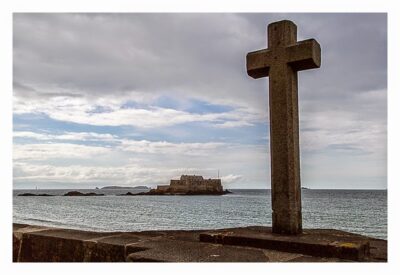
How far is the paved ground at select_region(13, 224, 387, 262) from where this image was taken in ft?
12.1

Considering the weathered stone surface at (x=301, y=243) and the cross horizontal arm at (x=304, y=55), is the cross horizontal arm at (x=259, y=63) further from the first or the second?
the weathered stone surface at (x=301, y=243)

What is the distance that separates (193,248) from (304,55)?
9.19 feet

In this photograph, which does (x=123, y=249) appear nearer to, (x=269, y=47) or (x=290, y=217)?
(x=290, y=217)

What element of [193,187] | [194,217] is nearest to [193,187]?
[193,187]

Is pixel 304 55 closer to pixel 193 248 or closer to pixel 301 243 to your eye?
pixel 301 243

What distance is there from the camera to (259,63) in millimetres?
5203

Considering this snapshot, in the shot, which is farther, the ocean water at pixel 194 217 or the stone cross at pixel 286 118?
the ocean water at pixel 194 217

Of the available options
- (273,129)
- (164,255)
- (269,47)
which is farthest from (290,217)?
(269,47)

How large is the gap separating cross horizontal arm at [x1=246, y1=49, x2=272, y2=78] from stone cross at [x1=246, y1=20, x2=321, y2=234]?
2 centimetres

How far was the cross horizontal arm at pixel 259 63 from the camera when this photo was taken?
5.14 meters

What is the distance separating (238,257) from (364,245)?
4.68 feet

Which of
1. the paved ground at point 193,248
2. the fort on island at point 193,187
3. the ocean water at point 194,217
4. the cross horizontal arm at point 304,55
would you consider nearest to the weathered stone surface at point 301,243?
the paved ground at point 193,248

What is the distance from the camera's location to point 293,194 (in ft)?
15.6

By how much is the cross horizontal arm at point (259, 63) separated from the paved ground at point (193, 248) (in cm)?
225
